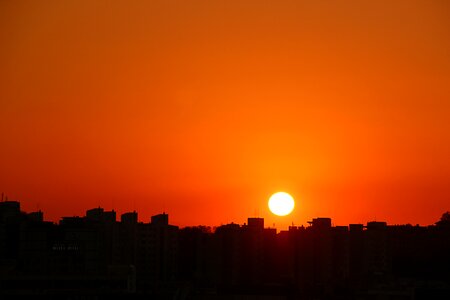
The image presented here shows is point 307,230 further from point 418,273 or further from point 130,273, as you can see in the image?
point 130,273

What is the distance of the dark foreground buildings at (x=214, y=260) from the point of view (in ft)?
327

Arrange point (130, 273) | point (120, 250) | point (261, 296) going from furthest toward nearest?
point (120, 250), point (261, 296), point (130, 273)

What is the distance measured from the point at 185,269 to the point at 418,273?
26229mm

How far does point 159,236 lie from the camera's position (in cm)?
11975

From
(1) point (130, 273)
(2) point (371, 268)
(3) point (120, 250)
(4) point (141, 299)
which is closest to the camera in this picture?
(4) point (141, 299)

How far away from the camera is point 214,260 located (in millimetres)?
119750

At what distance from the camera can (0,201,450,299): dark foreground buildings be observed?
99.8 metres

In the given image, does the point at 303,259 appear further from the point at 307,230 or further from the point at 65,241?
the point at 65,241

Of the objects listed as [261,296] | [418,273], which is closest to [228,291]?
[261,296]

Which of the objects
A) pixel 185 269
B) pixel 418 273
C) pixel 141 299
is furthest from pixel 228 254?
pixel 141 299

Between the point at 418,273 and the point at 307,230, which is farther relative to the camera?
the point at 418,273

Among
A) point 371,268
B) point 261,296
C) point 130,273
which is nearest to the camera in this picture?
point 130,273

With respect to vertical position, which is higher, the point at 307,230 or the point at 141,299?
the point at 307,230

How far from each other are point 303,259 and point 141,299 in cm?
3643
